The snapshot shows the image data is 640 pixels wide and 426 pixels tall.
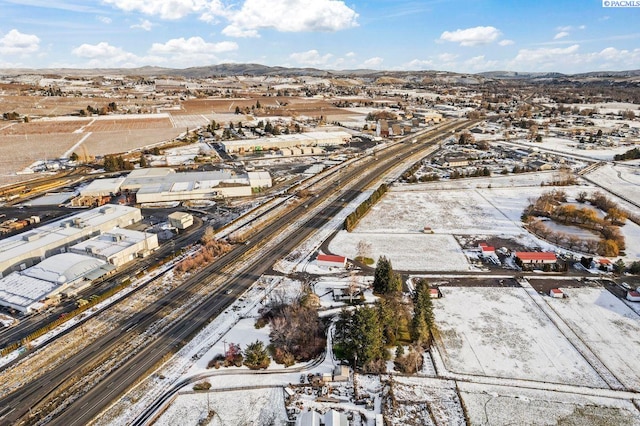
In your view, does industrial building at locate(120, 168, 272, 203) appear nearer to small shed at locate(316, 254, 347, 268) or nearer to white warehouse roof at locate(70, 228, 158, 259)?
white warehouse roof at locate(70, 228, 158, 259)

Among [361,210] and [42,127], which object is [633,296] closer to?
→ [361,210]

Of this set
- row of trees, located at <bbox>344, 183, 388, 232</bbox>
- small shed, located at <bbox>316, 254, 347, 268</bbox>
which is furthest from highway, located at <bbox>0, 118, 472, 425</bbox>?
small shed, located at <bbox>316, 254, 347, 268</bbox>

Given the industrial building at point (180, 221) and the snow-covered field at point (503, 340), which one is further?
the industrial building at point (180, 221)

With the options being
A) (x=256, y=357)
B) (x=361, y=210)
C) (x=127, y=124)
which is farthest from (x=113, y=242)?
(x=127, y=124)

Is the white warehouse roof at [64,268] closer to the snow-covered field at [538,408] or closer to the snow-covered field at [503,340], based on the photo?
the snow-covered field at [503,340]

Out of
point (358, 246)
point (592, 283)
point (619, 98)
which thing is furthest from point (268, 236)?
point (619, 98)

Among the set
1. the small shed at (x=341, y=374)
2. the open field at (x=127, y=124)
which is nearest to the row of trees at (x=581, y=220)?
the small shed at (x=341, y=374)
